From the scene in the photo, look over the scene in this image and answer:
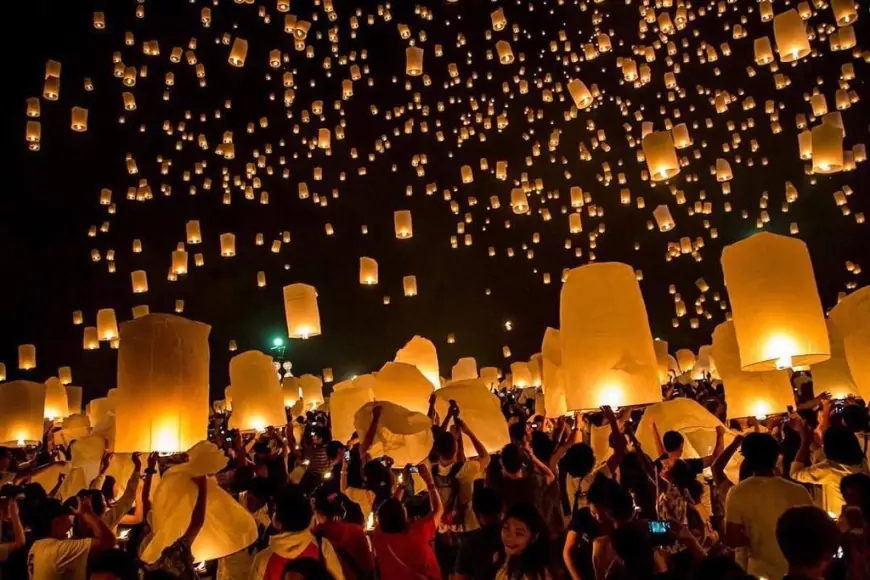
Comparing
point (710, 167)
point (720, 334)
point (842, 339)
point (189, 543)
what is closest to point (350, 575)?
point (189, 543)

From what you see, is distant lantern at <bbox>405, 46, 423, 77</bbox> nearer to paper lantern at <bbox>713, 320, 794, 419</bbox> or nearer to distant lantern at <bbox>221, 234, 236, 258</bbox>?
distant lantern at <bbox>221, 234, 236, 258</bbox>

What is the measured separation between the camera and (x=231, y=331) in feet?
64.6

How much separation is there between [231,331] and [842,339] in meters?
16.1

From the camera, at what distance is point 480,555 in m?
3.20

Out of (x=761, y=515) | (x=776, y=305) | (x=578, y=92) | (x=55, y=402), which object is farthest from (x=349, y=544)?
(x=55, y=402)

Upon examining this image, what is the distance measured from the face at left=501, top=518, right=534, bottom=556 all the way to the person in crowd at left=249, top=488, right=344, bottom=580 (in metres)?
0.84

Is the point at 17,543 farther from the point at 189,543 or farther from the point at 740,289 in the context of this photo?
the point at 740,289

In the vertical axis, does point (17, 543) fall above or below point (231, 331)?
below

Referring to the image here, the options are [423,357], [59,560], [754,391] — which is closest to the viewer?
[59,560]

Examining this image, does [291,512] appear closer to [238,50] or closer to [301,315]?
[301,315]

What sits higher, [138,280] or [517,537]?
[138,280]

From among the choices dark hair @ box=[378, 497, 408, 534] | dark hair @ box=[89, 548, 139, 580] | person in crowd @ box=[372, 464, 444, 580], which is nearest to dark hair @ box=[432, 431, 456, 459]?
person in crowd @ box=[372, 464, 444, 580]

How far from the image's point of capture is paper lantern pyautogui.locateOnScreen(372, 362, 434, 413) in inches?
258

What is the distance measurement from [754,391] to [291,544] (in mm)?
3917
